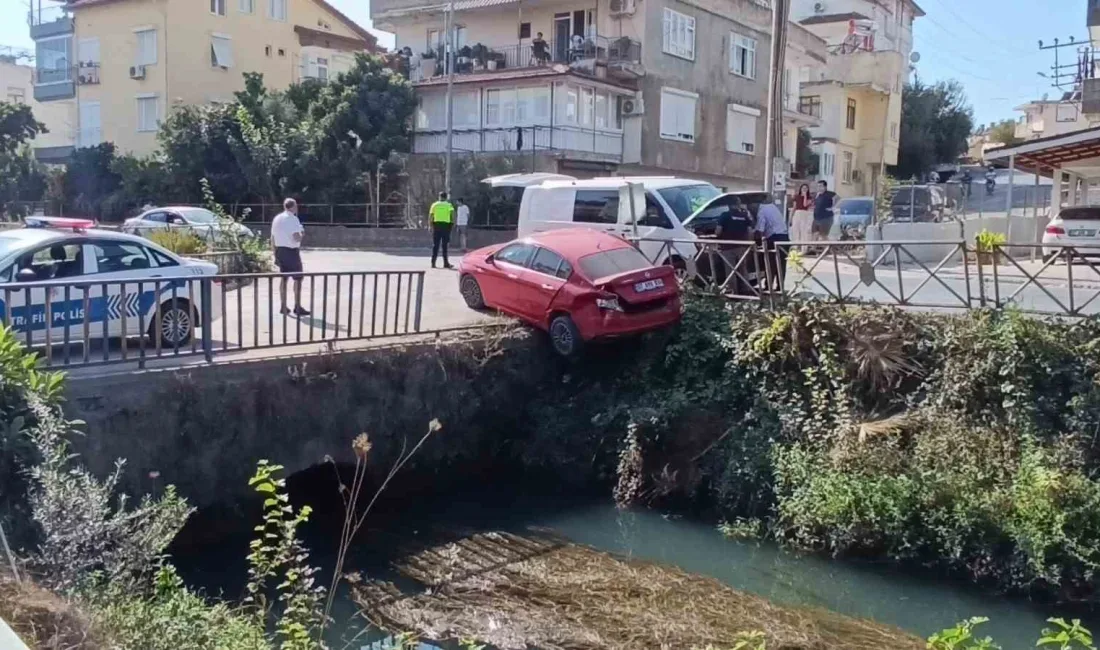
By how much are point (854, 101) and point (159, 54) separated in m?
30.6

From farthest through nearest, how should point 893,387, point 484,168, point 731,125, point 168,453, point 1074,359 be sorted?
point 731,125 < point 484,168 < point 893,387 < point 1074,359 < point 168,453

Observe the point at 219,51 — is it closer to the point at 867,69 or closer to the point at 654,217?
the point at 867,69

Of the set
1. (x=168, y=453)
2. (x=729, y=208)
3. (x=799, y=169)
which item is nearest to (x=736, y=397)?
(x=729, y=208)

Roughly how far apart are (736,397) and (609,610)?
4.72 meters

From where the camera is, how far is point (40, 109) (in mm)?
53406

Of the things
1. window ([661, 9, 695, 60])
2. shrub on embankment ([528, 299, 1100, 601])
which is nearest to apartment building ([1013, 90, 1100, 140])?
window ([661, 9, 695, 60])

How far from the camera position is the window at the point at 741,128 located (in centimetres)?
3825

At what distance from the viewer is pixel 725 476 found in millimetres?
12211

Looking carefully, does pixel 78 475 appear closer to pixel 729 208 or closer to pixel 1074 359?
pixel 1074 359

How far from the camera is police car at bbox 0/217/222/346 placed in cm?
962

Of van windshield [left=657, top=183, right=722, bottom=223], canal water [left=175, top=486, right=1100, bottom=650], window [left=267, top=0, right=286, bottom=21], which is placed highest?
window [left=267, top=0, right=286, bottom=21]

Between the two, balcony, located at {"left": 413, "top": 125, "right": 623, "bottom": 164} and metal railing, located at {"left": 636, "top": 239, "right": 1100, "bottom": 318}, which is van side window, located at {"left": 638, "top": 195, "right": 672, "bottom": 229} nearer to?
metal railing, located at {"left": 636, "top": 239, "right": 1100, "bottom": 318}

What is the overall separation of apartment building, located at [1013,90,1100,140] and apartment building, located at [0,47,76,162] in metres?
40.6

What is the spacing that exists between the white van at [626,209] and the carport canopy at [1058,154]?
28.8ft
